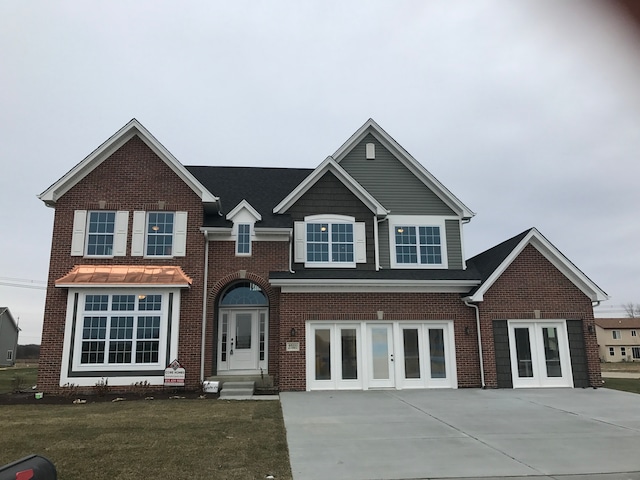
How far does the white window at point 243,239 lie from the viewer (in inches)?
688

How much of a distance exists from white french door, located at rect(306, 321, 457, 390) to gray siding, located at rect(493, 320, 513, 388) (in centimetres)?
152

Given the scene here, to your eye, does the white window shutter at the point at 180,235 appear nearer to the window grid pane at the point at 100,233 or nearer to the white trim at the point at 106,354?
the white trim at the point at 106,354

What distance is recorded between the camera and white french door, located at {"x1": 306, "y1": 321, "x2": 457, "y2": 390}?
16.1 metres

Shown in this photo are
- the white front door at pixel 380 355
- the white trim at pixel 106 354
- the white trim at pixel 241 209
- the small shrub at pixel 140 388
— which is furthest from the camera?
the white trim at pixel 241 209

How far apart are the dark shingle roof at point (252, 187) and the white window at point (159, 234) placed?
1040mm

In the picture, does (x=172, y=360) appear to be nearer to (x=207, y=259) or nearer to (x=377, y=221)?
(x=207, y=259)

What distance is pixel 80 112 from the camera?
2838 centimetres

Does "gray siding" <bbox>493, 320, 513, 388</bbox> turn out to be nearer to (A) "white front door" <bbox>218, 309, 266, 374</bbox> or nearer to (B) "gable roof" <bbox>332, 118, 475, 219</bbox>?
(B) "gable roof" <bbox>332, 118, 475, 219</bbox>

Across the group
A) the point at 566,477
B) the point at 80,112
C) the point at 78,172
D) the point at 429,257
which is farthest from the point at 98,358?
the point at 80,112

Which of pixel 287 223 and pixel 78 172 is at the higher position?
pixel 78 172

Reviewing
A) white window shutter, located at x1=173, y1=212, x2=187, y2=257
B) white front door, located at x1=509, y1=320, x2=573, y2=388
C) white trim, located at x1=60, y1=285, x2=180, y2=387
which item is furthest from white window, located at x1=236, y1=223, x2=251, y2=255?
white front door, located at x1=509, y1=320, x2=573, y2=388

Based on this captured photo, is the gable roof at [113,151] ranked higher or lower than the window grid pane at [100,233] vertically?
higher

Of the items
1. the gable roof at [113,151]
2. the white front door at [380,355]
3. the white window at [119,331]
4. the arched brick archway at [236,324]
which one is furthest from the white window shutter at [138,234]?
the white front door at [380,355]

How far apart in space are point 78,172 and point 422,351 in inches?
551
